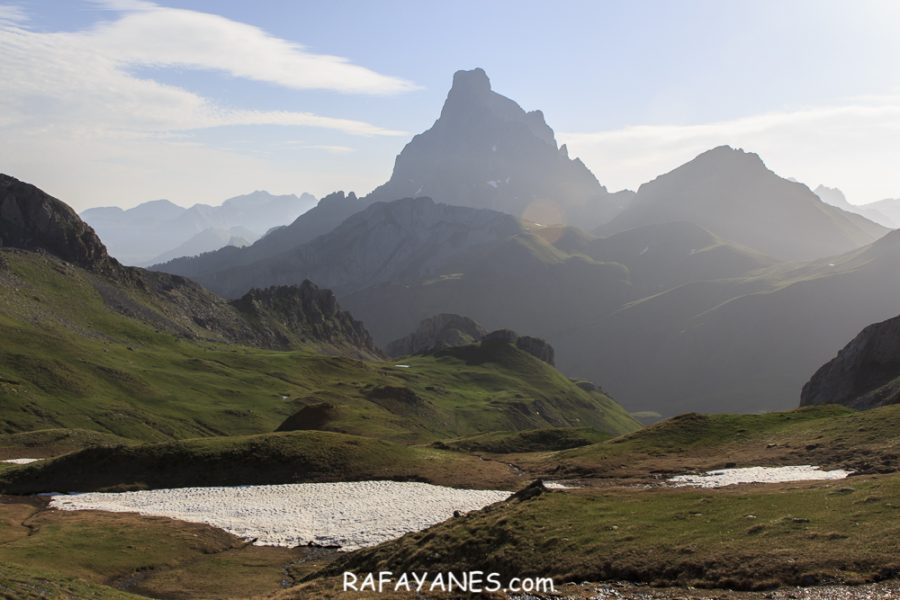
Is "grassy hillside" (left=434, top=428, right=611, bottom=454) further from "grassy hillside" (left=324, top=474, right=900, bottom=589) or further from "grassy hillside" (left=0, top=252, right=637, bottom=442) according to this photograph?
"grassy hillside" (left=324, top=474, right=900, bottom=589)

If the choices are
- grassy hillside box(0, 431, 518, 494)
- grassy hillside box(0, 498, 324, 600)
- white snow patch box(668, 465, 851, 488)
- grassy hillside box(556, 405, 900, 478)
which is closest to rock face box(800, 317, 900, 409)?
grassy hillside box(556, 405, 900, 478)

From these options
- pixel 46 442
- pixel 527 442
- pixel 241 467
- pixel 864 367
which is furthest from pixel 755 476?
pixel 46 442

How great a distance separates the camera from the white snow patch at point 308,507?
59.2 m

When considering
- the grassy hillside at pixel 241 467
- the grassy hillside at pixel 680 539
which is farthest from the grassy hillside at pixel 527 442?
the grassy hillside at pixel 680 539

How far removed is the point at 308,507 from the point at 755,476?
1588 inches

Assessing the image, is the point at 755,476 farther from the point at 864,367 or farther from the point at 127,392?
the point at 127,392

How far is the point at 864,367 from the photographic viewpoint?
139625 millimetres

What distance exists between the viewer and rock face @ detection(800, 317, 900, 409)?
133875 millimetres

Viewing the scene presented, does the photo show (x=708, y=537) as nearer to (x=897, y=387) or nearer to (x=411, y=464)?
(x=411, y=464)

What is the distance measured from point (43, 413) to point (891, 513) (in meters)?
137

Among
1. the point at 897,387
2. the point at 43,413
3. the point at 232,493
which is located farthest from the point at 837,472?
the point at 43,413

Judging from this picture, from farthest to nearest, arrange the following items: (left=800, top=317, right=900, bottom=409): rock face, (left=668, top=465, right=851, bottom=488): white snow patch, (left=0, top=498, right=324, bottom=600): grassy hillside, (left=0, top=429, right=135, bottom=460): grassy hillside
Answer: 1. (left=800, top=317, right=900, bottom=409): rock face
2. (left=0, top=429, right=135, bottom=460): grassy hillside
3. (left=668, top=465, right=851, bottom=488): white snow patch
4. (left=0, top=498, right=324, bottom=600): grassy hillside

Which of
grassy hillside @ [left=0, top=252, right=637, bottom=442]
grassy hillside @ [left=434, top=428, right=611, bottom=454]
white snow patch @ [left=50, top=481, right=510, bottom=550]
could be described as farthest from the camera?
grassy hillside @ [left=0, top=252, right=637, bottom=442]

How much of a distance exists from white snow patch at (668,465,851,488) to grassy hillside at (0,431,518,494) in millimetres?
18917
